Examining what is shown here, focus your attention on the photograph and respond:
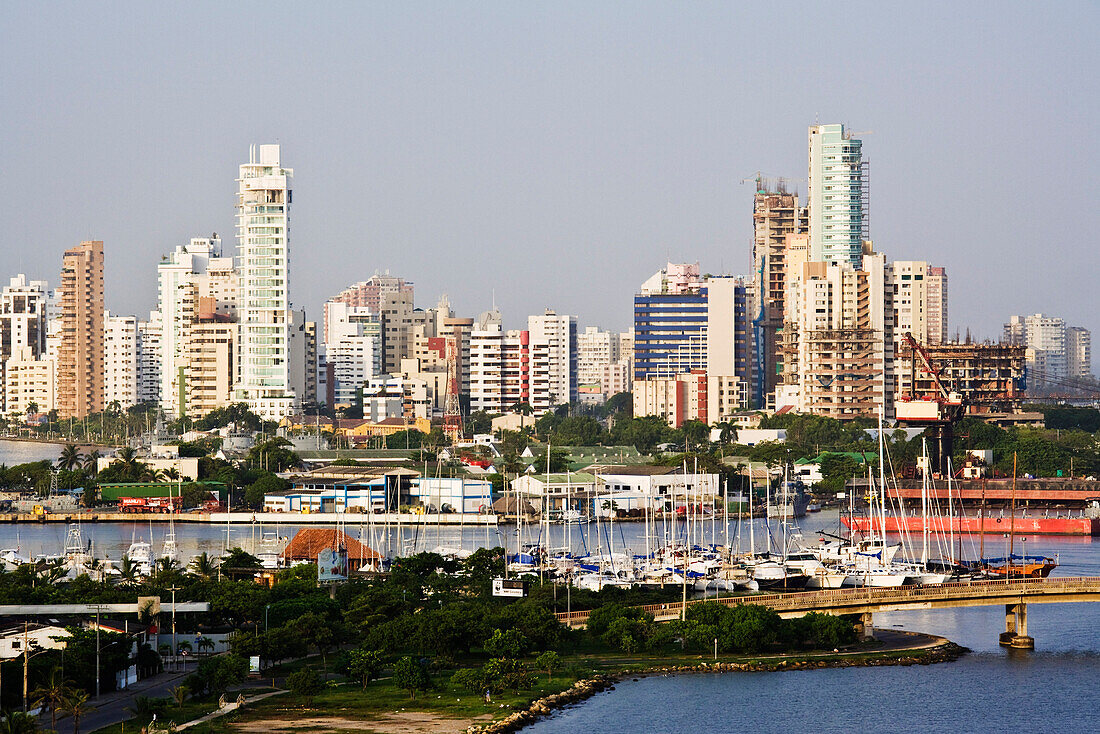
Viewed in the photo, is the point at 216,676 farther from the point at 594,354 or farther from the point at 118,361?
the point at 594,354

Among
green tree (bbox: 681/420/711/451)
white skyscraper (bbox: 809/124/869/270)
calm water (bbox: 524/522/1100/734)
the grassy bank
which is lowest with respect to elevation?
calm water (bbox: 524/522/1100/734)

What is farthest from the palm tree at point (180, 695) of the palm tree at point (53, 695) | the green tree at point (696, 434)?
the green tree at point (696, 434)

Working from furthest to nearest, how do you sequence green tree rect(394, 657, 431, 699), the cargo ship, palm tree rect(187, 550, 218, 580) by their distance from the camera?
the cargo ship, palm tree rect(187, 550, 218, 580), green tree rect(394, 657, 431, 699)

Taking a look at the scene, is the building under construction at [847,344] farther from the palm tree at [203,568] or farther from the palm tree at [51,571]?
the palm tree at [51,571]

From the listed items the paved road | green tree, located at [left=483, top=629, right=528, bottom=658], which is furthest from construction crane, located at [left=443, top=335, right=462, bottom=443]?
the paved road

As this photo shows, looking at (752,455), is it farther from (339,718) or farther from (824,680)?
(339,718)

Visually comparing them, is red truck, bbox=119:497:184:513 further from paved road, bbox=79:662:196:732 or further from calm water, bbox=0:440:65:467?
paved road, bbox=79:662:196:732

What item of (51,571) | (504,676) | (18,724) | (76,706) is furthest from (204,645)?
(51,571)
